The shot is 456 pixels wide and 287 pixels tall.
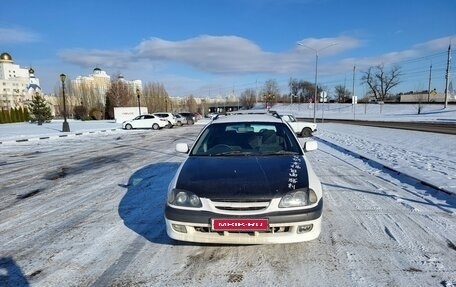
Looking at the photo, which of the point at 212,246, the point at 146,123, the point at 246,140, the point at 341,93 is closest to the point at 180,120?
the point at 146,123

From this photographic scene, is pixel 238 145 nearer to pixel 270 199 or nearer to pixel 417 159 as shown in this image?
pixel 270 199

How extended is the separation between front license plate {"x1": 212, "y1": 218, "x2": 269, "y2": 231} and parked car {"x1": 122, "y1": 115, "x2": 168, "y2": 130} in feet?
102

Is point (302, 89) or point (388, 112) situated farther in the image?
point (302, 89)

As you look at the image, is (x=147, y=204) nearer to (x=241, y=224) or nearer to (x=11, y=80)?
(x=241, y=224)

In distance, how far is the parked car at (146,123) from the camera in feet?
109

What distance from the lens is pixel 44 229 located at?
4656mm

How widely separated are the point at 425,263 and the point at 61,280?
150 inches

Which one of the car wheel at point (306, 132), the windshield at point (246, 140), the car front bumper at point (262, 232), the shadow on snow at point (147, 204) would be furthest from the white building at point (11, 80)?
the car front bumper at point (262, 232)

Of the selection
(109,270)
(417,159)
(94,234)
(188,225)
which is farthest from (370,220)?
(417,159)

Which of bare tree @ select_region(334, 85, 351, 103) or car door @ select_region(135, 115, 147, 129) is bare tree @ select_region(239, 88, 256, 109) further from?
car door @ select_region(135, 115, 147, 129)

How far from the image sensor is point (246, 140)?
4.94 m

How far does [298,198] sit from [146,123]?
31546mm

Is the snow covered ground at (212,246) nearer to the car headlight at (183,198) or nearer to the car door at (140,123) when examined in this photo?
the car headlight at (183,198)

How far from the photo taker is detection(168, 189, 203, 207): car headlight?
3.47m
